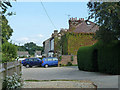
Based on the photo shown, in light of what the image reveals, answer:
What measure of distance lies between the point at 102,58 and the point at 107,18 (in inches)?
126

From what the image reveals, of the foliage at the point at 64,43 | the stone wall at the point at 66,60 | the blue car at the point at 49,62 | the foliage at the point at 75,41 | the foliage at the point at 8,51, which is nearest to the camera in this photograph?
the foliage at the point at 8,51

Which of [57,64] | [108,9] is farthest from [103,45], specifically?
[57,64]

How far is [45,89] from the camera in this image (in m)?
7.70

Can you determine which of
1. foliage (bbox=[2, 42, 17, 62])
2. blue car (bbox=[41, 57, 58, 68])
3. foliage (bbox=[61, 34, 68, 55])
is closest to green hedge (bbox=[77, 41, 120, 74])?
foliage (bbox=[2, 42, 17, 62])

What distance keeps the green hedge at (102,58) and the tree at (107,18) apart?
699 mm

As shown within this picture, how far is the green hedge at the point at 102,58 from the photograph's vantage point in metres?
12.9

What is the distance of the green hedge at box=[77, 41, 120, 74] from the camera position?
1295 cm

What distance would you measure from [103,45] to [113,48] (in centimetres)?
A: 133

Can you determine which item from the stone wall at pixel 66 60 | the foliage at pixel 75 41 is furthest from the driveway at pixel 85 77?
the foliage at pixel 75 41

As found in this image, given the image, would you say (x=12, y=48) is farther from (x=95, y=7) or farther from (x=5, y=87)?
(x=95, y=7)

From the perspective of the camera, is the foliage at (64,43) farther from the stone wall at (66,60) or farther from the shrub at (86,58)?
the shrub at (86,58)

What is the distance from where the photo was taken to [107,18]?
12.7 m

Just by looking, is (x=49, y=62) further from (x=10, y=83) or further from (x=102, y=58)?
(x=10, y=83)

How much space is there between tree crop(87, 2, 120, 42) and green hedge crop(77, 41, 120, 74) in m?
0.70
